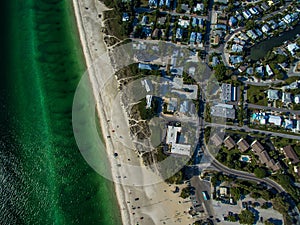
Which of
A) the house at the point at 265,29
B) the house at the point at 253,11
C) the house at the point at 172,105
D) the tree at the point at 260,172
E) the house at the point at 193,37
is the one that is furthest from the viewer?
the house at the point at 253,11

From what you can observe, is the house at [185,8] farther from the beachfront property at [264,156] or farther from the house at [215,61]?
the beachfront property at [264,156]

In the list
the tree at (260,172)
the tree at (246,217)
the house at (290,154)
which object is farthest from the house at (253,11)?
the tree at (246,217)

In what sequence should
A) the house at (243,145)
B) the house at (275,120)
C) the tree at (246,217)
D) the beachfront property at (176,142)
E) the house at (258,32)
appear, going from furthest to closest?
1. the house at (258,32)
2. the house at (275,120)
3. the beachfront property at (176,142)
4. the house at (243,145)
5. the tree at (246,217)

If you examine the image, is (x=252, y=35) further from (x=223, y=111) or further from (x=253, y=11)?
(x=223, y=111)

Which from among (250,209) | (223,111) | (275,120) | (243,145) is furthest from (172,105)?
(250,209)

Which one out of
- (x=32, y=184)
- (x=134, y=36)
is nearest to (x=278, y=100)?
(x=134, y=36)
